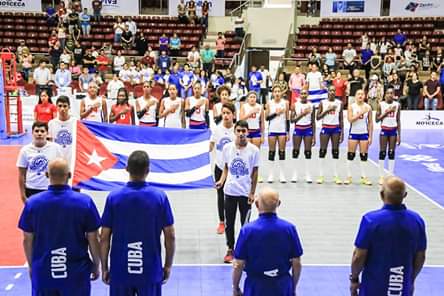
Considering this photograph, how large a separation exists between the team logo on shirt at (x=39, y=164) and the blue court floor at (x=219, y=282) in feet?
4.00

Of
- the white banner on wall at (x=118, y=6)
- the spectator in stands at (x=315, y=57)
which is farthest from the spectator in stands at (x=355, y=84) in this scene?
the white banner on wall at (x=118, y=6)

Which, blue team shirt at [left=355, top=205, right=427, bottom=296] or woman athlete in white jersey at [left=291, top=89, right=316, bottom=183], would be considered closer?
blue team shirt at [left=355, top=205, right=427, bottom=296]

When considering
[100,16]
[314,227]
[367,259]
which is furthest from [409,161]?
[100,16]

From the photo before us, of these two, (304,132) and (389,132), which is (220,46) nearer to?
(304,132)

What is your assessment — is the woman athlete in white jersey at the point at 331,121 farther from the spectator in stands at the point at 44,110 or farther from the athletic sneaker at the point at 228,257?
the spectator in stands at the point at 44,110

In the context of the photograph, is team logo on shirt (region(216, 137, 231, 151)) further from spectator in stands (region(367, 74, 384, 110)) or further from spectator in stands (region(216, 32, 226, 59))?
spectator in stands (region(216, 32, 226, 59))

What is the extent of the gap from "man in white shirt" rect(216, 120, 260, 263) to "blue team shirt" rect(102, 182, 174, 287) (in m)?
2.44

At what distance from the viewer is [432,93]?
18969 millimetres

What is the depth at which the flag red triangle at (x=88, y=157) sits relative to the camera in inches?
291

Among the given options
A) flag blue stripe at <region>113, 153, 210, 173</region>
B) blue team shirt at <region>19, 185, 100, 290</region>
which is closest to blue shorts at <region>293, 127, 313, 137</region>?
flag blue stripe at <region>113, 153, 210, 173</region>

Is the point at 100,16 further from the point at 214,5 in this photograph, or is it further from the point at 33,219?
the point at 33,219

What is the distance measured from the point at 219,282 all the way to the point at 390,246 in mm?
2737

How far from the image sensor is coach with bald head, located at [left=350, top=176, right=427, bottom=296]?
13.7 feet

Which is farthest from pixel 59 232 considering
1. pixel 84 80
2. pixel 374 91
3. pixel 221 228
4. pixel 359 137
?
pixel 374 91
